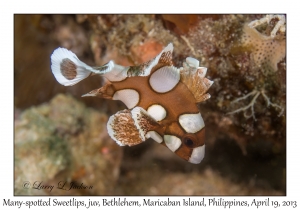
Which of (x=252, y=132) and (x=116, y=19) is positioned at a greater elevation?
(x=116, y=19)

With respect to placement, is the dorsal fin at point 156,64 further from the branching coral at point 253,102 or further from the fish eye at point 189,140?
the branching coral at point 253,102

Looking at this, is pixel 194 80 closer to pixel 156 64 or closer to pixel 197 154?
pixel 156 64

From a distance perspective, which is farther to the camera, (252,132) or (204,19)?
(252,132)

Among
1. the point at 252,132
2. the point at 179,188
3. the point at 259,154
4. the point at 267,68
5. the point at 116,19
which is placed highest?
the point at 116,19

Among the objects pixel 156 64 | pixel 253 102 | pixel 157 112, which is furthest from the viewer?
pixel 253 102

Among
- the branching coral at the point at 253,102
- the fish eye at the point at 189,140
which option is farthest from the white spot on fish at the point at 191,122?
the branching coral at the point at 253,102

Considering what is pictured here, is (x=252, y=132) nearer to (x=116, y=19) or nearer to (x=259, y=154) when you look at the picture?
(x=259, y=154)

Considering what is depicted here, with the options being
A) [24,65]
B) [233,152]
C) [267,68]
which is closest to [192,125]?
[267,68]
